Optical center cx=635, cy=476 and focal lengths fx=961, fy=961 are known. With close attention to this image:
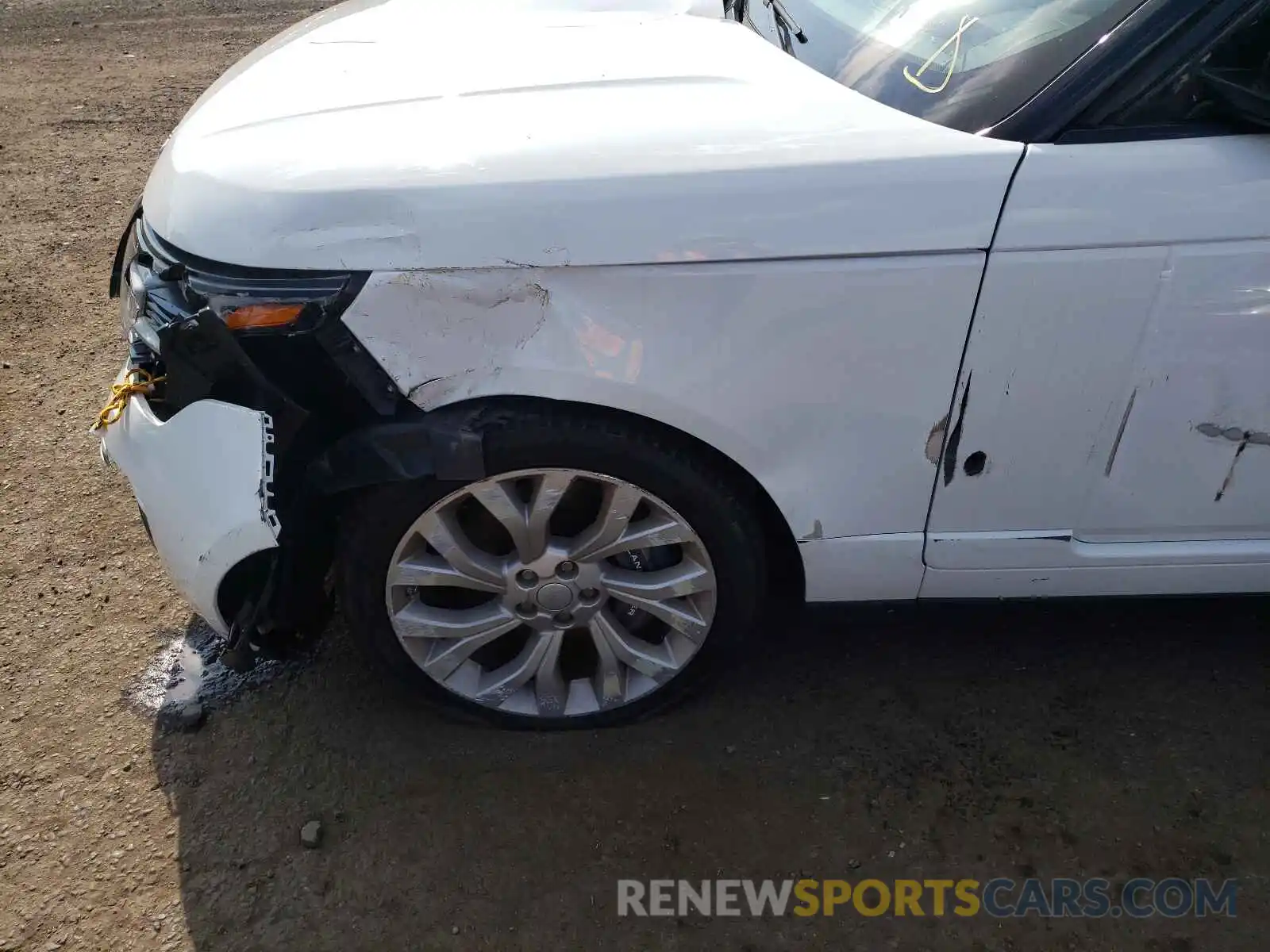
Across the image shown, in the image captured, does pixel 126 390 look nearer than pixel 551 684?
Yes

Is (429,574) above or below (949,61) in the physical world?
below

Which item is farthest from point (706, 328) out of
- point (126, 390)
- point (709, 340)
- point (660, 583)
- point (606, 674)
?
point (126, 390)

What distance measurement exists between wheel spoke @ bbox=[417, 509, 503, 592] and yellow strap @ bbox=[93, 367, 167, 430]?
1.93 ft

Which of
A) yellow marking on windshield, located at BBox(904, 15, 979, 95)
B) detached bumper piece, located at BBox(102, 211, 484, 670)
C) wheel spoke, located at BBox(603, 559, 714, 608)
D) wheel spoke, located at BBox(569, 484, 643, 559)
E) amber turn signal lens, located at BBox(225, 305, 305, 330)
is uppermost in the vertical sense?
yellow marking on windshield, located at BBox(904, 15, 979, 95)

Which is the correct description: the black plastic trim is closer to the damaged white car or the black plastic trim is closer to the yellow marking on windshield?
the damaged white car

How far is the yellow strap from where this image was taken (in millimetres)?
1903

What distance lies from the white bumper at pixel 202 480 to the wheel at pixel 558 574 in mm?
209

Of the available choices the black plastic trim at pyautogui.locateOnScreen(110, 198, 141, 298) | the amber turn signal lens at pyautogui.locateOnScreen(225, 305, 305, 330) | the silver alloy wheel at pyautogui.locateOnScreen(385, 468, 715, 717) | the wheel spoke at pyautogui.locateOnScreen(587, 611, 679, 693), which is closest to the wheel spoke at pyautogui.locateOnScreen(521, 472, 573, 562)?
the silver alloy wheel at pyautogui.locateOnScreen(385, 468, 715, 717)

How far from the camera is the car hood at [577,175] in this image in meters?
1.70

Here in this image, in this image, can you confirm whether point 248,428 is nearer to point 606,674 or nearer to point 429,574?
point 429,574

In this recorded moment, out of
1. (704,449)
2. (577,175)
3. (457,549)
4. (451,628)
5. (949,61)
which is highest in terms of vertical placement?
(949,61)

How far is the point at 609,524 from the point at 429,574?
1.31 ft

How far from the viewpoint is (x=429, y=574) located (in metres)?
2.04

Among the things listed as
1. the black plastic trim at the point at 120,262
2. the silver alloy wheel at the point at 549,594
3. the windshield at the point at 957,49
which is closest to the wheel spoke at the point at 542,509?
the silver alloy wheel at the point at 549,594
